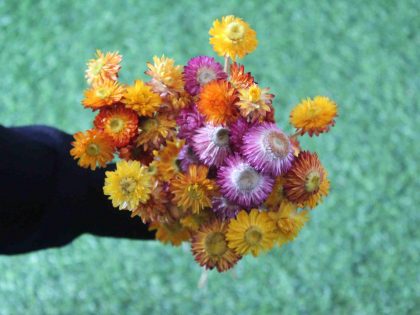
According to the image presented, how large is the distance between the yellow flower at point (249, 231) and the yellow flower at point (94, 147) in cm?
13

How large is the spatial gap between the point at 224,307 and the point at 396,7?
104 centimetres

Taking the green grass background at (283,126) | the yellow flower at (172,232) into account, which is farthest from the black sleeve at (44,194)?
the green grass background at (283,126)

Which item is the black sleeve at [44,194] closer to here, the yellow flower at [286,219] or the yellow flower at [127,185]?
the yellow flower at [127,185]

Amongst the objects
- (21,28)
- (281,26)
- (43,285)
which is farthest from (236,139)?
(21,28)

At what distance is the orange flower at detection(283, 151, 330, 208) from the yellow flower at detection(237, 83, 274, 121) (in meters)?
0.06

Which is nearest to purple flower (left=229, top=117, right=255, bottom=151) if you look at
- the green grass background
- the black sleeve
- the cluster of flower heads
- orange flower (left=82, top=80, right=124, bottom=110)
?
the cluster of flower heads

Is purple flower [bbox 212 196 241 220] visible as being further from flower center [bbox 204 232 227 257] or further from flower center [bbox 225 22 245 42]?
flower center [bbox 225 22 245 42]

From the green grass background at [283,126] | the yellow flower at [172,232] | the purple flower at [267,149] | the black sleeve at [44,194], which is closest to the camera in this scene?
the purple flower at [267,149]

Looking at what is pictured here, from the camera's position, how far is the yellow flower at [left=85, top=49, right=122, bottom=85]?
0.56 m

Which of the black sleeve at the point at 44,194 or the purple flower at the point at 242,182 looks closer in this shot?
the purple flower at the point at 242,182

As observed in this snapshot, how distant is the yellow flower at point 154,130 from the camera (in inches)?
21.8

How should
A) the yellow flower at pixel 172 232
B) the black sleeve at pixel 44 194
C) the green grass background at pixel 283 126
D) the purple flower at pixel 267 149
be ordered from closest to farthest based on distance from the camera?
the purple flower at pixel 267 149, the yellow flower at pixel 172 232, the black sleeve at pixel 44 194, the green grass background at pixel 283 126

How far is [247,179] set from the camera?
20.2 inches

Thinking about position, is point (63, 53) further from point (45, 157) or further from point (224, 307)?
point (45, 157)
